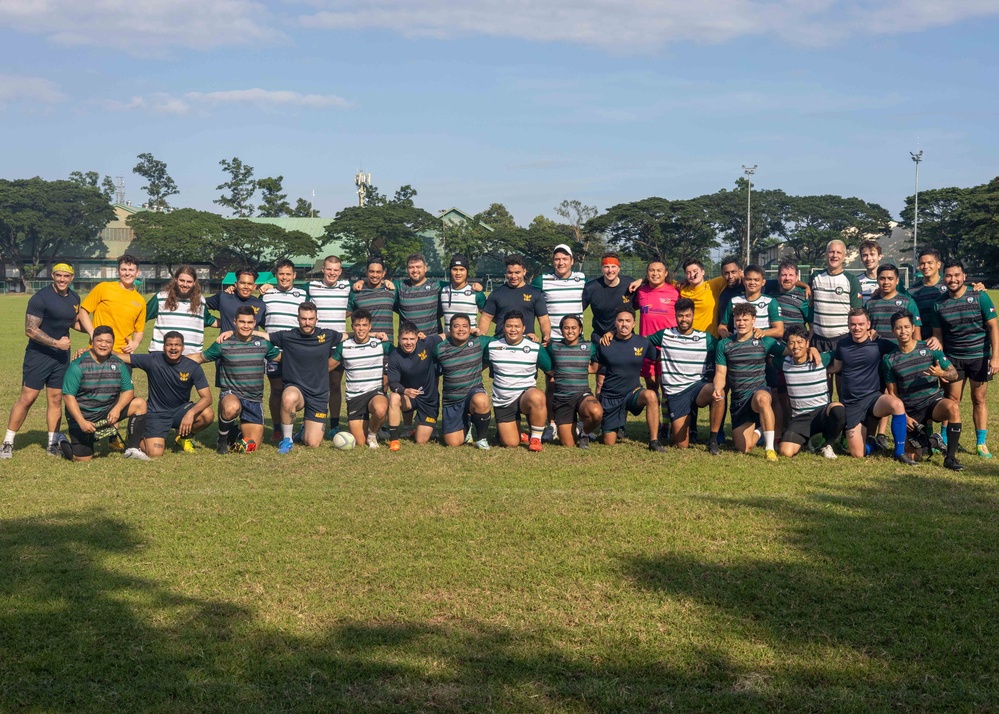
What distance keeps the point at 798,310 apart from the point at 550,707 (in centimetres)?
688

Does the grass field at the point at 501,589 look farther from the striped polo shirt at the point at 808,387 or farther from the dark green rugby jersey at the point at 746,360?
the dark green rugby jersey at the point at 746,360

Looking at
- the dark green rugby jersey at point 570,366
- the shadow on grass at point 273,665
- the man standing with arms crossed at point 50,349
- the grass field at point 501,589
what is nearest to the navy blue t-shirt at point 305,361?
the grass field at point 501,589

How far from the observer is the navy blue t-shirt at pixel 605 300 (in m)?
10.1

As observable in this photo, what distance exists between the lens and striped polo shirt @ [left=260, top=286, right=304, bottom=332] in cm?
1018

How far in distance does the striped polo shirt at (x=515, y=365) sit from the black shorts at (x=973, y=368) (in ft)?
13.0

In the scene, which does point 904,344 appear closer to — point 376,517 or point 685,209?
point 376,517

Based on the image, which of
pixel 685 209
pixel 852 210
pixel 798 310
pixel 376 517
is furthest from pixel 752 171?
pixel 376 517

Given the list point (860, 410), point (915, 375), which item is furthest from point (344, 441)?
point (915, 375)

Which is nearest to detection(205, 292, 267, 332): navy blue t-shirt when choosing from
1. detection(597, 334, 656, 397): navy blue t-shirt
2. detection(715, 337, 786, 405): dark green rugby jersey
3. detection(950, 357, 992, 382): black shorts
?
detection(597, 334, 656, 397): navy blue t-shirt

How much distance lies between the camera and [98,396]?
350 inches

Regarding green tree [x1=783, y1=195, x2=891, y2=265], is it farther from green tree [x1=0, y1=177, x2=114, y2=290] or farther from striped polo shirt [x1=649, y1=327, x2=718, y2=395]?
striped polo shirt [x1=649, y1=327, x2=718, y2=395]

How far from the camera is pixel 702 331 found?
974 centimetres

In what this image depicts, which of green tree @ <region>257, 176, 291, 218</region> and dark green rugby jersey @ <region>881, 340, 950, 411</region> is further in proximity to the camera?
green tree @ <region>257, 176, 291, 218</region>

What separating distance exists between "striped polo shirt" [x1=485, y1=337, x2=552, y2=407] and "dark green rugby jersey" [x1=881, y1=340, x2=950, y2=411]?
327 centimetres
